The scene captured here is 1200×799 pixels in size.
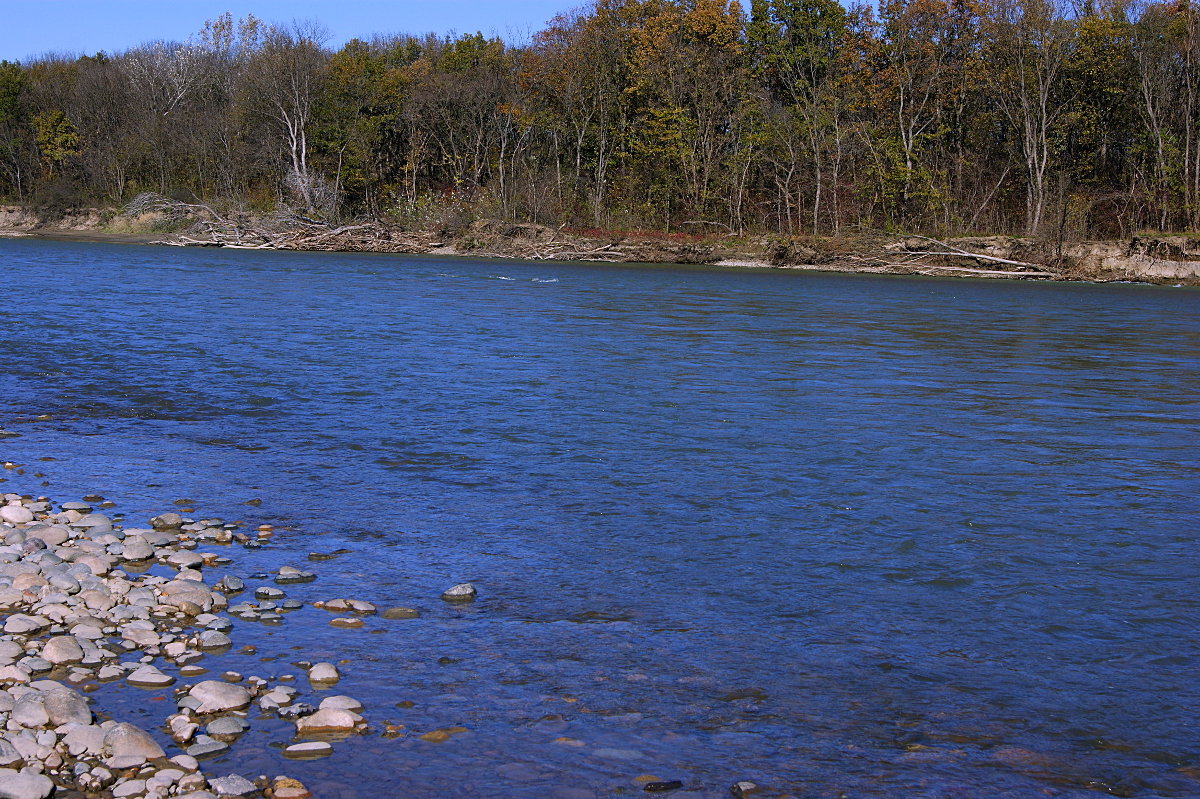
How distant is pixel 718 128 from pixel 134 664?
219 ft

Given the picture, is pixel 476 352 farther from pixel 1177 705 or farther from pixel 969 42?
pixel 969 42

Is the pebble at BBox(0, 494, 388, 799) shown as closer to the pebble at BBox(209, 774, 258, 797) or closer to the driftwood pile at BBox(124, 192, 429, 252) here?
the pebble at BBox(209, 774, 258, 797)

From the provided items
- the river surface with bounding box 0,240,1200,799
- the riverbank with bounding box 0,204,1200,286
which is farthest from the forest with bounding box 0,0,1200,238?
the river surface with bounding box 0,240,1200,799

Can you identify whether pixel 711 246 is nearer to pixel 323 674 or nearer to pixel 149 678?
pixel 323 674

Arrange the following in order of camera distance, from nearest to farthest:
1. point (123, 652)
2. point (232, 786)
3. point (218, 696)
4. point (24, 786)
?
1. point (24, 786)
2. point (232, 786)
3. point (218, 696)
4. point (123, 652)

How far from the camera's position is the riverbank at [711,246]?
5235cm

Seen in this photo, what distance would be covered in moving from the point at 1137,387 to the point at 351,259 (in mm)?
45361

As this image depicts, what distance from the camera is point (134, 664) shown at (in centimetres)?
616

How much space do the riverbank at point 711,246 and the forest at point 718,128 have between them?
233cm

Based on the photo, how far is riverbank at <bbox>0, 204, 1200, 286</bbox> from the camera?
172 feet

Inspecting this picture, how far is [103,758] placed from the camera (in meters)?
5.03

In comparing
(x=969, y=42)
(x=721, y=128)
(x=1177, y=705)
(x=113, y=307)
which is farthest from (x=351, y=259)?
(x=1177, y=705)

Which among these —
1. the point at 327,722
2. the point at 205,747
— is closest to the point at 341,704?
the point at 327,722

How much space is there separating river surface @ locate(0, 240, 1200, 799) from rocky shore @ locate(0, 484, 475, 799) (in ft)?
0.52
